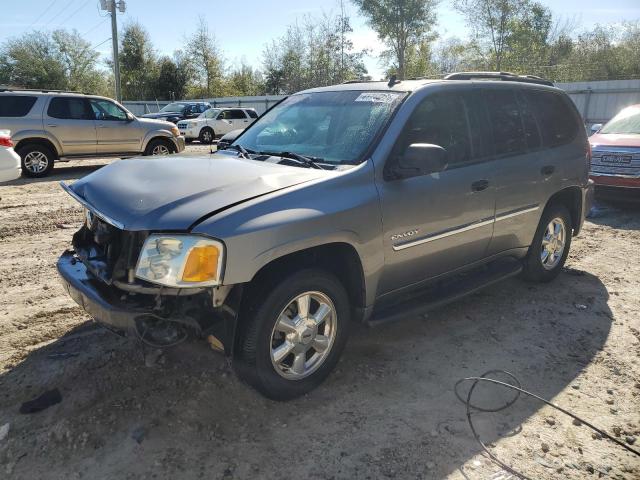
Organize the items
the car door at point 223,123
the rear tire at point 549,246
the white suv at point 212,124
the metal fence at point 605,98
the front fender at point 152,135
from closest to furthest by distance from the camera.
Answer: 1. the rear tire at point 549,246
2. the front fender at point 152,135
3. the metal fence at point 605,98
4. the white suv at point 212,124
5. the car door at point 223,123

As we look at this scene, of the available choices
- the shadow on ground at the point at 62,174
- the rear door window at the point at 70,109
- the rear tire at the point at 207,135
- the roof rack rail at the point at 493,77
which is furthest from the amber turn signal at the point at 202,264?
the rear tire at the point at 207,135

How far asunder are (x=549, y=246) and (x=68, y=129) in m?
10.9

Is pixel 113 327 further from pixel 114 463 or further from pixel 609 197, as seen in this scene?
pixel 609 197

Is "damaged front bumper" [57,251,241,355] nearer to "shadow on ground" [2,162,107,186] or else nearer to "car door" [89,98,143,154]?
"shadow on ground" [2,162,107,186]

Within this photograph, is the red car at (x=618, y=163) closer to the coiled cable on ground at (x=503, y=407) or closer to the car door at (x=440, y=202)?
the car door at (x=440, y=202)

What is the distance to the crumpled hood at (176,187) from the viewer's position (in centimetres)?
260

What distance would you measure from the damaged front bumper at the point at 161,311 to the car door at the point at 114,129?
10.7m

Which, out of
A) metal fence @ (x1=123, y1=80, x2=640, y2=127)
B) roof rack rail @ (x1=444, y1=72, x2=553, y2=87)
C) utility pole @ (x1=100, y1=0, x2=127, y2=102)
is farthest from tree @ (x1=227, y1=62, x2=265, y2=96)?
roof rack rail @ (x1=444, y1=72, x2=553, y2=87)

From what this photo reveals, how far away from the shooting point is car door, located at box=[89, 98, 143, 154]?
12.2m

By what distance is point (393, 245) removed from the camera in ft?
10.8

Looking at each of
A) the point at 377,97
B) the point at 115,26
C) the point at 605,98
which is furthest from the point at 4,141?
the point at 115,26

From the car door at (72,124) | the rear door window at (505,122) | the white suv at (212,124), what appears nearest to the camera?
the rear door window at (505,122)

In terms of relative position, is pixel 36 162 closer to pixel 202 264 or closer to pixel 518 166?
pixel 202 264

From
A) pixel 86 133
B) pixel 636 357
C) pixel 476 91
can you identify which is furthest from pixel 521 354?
pixel 86 133
